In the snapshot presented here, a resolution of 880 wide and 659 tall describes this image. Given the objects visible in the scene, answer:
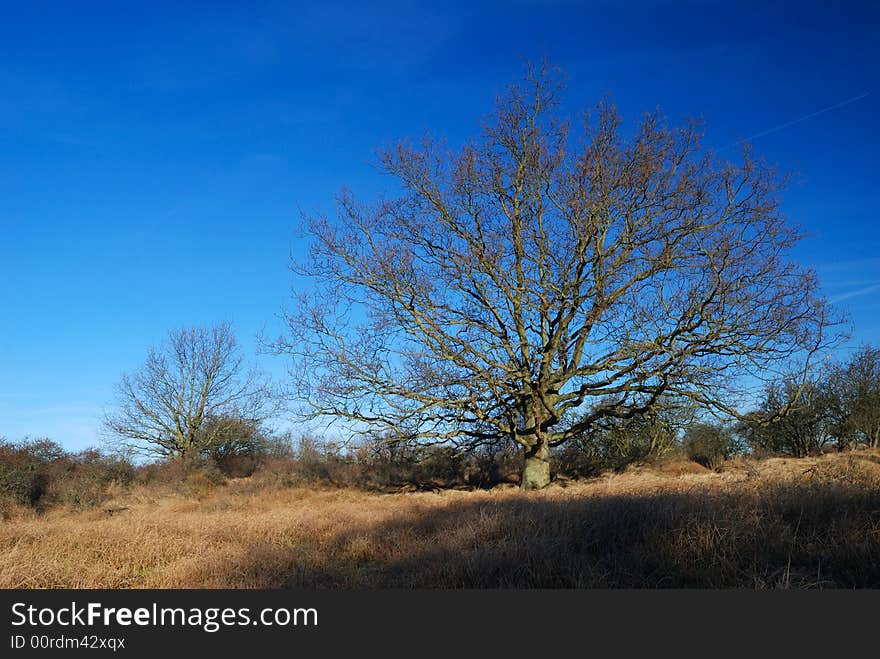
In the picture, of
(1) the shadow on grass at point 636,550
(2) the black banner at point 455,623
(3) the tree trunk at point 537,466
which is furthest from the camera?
(3) the tree trunk at point 537,466

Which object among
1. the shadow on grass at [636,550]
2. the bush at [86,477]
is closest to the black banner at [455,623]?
the shadow on grass at [636,550]

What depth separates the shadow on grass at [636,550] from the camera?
15.9 ft

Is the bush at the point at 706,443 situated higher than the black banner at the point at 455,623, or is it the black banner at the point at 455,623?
the bush at the point at 706,443

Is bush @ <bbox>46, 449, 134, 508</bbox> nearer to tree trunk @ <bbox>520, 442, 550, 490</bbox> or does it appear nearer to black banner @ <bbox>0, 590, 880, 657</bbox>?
tree trunk @ <bbox>520, 442, 550, 490</bbox>

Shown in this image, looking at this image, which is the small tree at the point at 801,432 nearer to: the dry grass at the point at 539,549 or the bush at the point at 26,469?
the dry grass at the point at 539,549

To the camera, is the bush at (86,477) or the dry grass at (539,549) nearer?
the dry grass at (539,549)

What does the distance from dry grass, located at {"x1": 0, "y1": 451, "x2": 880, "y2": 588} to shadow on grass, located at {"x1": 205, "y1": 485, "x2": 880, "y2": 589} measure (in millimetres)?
14

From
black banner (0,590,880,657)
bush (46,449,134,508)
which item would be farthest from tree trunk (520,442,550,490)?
bush (46,449,134,508)

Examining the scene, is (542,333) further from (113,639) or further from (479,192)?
(113,639)

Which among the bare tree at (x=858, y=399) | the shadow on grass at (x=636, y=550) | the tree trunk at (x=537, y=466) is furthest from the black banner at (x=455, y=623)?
the bare tree at (x=858, y=399)

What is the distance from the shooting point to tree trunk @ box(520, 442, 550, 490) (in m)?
16.0

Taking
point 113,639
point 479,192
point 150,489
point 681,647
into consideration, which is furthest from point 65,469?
point 681,647

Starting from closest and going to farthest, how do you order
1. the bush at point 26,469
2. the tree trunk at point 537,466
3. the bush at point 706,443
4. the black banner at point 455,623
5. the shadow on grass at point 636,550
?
1. the black banner at point 455,623
2. the shadow on grass at point 636,550
3. the tree trunk at point 537,466
4. the bush at point 26,469
5. the bush at point 706,443

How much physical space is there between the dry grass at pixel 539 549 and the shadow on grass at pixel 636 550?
0.05 feet
